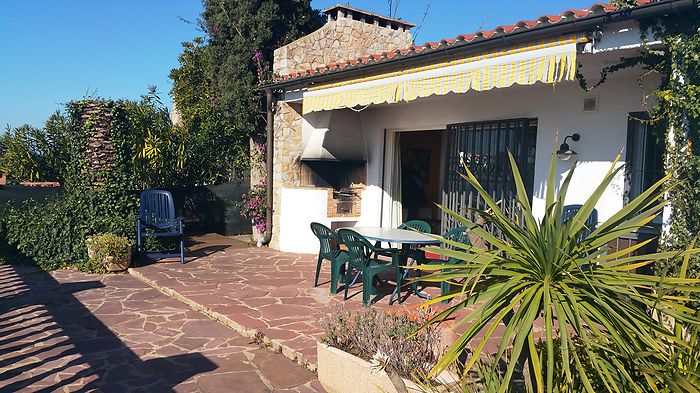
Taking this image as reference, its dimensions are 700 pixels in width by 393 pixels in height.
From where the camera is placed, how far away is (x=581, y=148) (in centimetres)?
799

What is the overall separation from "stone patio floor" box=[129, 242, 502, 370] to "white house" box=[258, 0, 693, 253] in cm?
177

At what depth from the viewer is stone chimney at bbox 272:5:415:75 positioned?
39.2ft

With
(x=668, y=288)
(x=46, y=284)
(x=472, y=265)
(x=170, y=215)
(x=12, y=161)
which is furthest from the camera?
(x=12, y=161)

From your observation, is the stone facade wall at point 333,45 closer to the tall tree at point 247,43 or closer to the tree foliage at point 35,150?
the tall tree at point 247,43

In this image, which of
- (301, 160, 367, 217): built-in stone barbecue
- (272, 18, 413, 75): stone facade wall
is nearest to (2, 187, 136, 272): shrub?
(301, 160, 367, 217): built-in stone barbecue

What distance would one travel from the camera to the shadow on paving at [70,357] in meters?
4.96

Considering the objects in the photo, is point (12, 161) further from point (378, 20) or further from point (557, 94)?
point (557, 94)

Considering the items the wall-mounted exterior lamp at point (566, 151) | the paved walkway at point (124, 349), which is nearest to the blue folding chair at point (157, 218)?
the paved walkway at point (124, 349)

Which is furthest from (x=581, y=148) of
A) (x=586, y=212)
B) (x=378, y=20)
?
(x=378, y=20)

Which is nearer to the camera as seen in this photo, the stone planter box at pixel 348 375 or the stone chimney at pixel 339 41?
the stone planter box at pixel 348 375

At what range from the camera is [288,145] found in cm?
1179

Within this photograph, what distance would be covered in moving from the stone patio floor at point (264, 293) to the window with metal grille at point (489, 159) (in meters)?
2.15

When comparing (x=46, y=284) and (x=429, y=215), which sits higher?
(x=429, y=215)

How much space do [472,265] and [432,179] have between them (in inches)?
453
